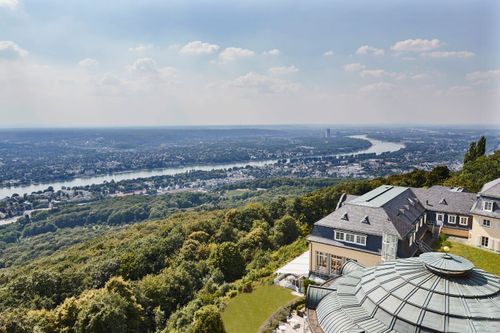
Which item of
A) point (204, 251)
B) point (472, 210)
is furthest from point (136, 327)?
point (472, 210)

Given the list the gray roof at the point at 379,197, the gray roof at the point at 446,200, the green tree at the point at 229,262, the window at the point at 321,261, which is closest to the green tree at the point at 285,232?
the green tree at the point at 229,262

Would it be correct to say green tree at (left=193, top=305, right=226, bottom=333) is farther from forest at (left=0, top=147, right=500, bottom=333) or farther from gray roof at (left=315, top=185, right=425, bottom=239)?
gray roof at (left=315, top=185, right=425, bottom=239)

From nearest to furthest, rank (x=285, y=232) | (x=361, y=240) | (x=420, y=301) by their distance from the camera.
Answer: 1. (x=420, y=301)
2. (x=361, y=240)
3. (x=285, y=232)

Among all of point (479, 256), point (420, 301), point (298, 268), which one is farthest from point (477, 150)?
point (420, 301)

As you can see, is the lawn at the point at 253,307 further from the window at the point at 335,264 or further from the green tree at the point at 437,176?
the green tree at the point at 437,176

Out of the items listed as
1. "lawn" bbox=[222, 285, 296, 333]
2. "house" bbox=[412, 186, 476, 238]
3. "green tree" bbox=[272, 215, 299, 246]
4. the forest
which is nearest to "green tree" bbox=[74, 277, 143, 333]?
the forest

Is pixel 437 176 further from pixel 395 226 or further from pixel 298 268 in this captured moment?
pixel 298 268
